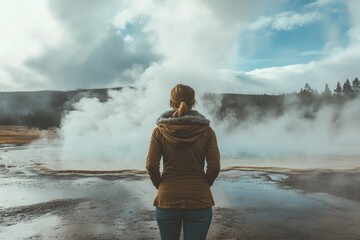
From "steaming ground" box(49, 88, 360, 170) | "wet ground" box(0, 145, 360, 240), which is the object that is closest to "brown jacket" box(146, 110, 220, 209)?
"wet ground" box(0, 145, 360, 240)

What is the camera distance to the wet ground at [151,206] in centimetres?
611

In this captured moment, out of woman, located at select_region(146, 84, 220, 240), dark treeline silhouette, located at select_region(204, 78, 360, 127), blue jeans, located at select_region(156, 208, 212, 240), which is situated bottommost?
→ blue jeans, located at select_region(156, 208, 212, 240)

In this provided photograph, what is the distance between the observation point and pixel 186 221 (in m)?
2.62

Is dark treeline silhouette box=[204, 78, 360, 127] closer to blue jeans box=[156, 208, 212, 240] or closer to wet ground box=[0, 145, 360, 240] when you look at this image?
wet ground box=[0, 145, 360, 240]

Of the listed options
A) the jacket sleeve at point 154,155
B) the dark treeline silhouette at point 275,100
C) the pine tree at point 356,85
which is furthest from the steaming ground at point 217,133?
the pine tree at point 356,85

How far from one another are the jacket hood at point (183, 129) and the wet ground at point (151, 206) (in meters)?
3.52

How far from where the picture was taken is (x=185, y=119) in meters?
2.67

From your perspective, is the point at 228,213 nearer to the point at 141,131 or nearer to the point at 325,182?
the point at 325,182

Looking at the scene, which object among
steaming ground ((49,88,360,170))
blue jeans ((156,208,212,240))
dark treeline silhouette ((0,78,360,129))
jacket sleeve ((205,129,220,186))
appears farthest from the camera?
dark treeline silhouette ((0,78,360,129))

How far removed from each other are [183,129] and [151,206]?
5631 millimetres

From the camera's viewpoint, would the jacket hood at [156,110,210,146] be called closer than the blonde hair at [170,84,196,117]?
Yes

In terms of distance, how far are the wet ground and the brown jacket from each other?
11.1 ft

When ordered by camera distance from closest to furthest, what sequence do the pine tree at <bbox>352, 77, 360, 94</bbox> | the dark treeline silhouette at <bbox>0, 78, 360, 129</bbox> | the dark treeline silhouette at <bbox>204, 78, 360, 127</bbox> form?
the dark treeline silhouette at <bbox>204, 78, 360, 127</bbox>, the dark treeline silhouette at <bbox>0, 78, 360, 129</bbox>, the pine tree at <bbox>352, 77, 360, 94</bbox>

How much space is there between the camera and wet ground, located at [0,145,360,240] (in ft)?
20.0
